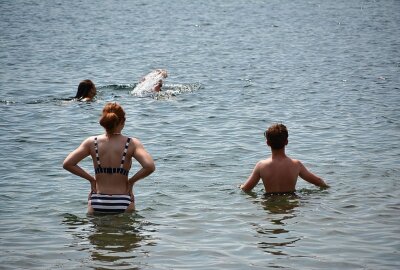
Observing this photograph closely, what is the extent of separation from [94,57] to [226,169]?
20.5 meters

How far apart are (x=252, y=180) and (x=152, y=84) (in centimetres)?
1155

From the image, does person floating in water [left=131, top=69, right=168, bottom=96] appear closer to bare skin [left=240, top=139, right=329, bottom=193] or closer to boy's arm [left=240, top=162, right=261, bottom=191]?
boy's arm [left=240, top=162, right=261, bottom=191]

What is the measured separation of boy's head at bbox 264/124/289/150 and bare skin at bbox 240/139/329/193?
0.15 metres

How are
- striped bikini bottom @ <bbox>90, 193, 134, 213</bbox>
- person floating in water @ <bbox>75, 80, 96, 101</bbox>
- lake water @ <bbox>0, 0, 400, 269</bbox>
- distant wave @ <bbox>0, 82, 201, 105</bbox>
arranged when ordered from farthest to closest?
distant wave @ <bbox>0, 82, 201, 105</bbox>, person floating in water @ <bbox>75, 80, 96, 101</bbox>, striped bikini bottom @ <bbox>90, 193, 134, 213</bbox>, lake water @ <bbox>0, 0, 400, 269</bbox>

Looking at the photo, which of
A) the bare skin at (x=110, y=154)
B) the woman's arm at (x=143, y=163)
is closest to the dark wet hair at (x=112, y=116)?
the bare skin at (x=110, y=154)

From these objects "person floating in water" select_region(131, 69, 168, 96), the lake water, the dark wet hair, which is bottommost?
the lake water

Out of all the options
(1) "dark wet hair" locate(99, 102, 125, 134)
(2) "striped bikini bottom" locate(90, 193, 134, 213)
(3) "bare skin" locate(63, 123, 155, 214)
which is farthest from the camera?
(2) "striped bikini bottom" locate(90, 193, 134, 213)

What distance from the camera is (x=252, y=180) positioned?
39.1 ft

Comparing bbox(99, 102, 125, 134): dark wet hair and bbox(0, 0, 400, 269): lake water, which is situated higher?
bbox(99, 102, 125, 134): dark wet hair

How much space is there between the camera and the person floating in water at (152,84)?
22688 mm

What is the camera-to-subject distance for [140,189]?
1289 cm

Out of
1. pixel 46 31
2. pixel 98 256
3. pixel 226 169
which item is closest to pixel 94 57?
pixel 46 31

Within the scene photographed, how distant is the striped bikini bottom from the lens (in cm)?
1005

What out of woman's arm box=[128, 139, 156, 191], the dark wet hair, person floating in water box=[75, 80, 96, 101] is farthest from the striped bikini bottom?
person floating in water box=[75, 80, 96, 101]
